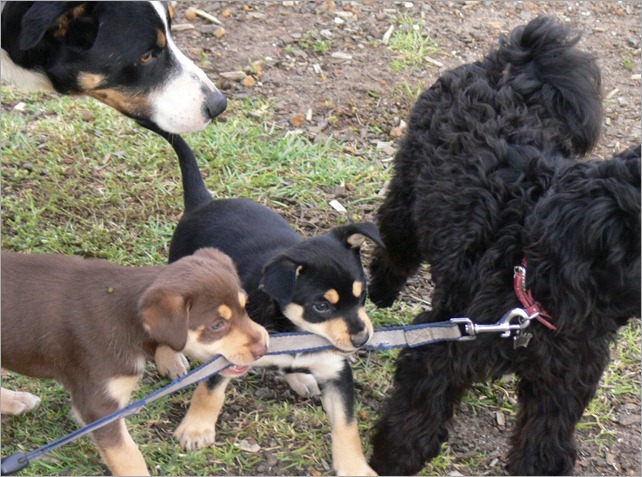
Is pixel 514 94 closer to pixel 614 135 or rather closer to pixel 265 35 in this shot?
pixel 614 135

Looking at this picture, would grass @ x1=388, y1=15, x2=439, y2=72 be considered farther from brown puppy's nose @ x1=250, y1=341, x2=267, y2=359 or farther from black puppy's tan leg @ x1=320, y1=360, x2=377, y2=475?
brown puppy's nose @ x1=250, y1=341, x2=267, y2=359

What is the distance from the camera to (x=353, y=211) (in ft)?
16.9

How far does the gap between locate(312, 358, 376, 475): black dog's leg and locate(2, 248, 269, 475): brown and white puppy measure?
48 centimetres

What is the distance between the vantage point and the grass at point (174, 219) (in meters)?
3.77

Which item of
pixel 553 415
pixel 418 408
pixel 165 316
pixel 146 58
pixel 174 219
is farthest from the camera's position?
pixel 174 219

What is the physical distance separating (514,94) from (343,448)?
1.70 meters

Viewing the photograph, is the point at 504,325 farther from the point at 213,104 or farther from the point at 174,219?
the point at 174,219

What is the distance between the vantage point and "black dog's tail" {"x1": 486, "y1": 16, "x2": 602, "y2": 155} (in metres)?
3.88

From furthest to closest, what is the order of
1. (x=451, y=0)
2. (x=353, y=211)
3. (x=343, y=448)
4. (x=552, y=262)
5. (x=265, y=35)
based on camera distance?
(x=451, y=0), (x=265, y=35), (x=353, y=211), (x=343, y=448), (x=552, y=262)

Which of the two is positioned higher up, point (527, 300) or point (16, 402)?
point (527, 300)

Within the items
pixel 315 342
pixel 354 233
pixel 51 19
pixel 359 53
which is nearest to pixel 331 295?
pixel 315 342

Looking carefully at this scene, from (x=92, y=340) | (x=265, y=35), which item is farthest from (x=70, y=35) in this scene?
(x=265, y=35)

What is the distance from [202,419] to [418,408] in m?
0.93

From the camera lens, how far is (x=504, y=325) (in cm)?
310
